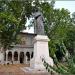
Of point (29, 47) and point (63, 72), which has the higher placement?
point (63, 72)

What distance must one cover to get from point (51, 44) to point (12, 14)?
257 inches

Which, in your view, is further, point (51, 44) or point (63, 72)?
point (51, 44)

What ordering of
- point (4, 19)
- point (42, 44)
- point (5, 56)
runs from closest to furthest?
point (42, 44) → point (4, 19) → point (5, 56)

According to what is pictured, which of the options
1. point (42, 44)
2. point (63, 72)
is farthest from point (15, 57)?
point (63, 72)

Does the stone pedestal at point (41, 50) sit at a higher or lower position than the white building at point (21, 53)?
higher

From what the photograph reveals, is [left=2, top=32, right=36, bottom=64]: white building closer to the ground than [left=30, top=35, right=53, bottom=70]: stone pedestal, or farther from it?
closer to the ground

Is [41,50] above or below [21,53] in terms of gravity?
above

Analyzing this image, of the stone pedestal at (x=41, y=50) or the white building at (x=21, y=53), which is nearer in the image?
the stone pedestal at (x=41, y=50)

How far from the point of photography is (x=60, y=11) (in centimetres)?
3219

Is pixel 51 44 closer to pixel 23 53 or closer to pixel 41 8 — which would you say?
pixel 41 8

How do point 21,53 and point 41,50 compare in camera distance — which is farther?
point 21,53

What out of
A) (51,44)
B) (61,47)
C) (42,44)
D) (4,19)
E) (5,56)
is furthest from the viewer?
(5,56)

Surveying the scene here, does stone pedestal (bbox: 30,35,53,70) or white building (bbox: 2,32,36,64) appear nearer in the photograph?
stone pedestal (bbox: 30,35,53,70)

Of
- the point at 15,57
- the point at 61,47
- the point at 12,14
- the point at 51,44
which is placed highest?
the point at 12,14
